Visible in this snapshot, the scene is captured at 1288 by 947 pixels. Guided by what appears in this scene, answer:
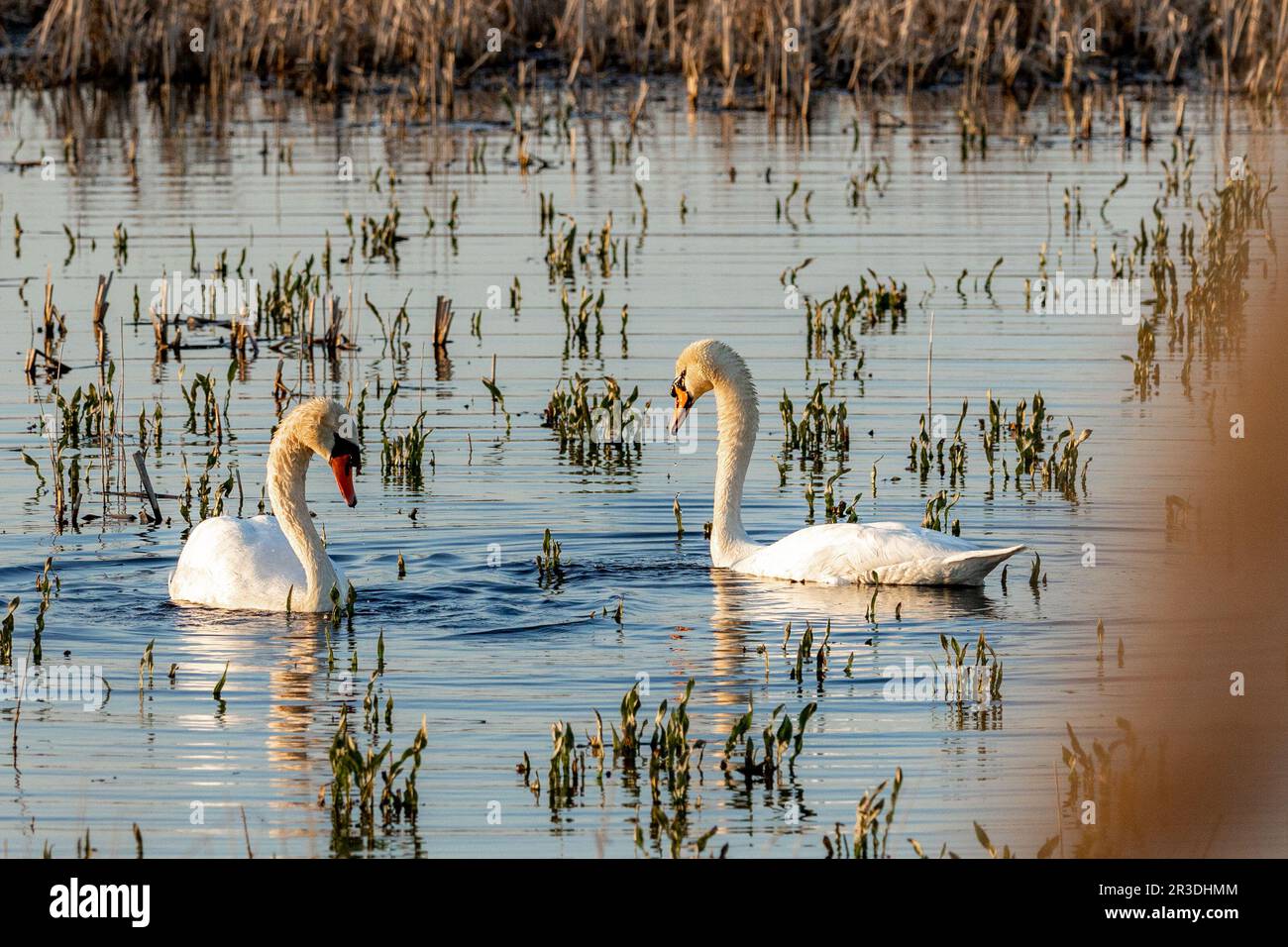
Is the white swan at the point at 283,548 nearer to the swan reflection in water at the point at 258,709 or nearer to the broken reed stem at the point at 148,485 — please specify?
the swan reflection in water at the point at 258,709

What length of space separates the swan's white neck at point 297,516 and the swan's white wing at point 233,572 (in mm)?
83

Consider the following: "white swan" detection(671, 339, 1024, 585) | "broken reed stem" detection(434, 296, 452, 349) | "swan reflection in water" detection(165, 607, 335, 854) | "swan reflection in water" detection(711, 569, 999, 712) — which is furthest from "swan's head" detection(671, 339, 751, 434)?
"broken reed stem" detection(434, 296, 452, 349)

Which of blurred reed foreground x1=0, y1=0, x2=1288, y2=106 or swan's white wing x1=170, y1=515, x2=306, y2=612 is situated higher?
blurred reed foreground x1=0, y1=0, x2=1288, y2=106

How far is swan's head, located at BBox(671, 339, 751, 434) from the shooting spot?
10.0 m

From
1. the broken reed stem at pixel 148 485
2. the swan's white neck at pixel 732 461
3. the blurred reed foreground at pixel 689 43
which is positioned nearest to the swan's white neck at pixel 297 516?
the broken reed stem at pixel 148 485

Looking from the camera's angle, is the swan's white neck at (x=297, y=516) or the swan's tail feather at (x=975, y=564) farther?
the swan's white neck at (x=297, y=516)

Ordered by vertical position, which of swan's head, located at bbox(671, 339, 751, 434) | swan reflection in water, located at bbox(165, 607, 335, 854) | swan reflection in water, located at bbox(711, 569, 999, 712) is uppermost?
swan's head, located at bbox(671, 339, 751, 434)

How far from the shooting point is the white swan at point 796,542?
859 cm

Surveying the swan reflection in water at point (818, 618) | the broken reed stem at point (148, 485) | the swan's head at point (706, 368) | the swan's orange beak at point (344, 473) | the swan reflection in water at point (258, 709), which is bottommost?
the swan reflection in water at point (258, 709)

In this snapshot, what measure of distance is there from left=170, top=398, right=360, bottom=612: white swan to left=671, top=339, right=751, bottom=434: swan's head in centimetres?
200

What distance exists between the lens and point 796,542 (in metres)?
8.99

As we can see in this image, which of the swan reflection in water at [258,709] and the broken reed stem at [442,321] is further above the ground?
the broken reed stem at [442,321]

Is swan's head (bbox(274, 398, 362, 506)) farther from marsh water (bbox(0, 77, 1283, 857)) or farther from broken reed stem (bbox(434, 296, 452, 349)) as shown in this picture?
broken reed stem (bbox(434, 296, 452, 349))

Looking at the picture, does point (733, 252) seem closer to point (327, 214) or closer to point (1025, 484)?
point (327, 214)
